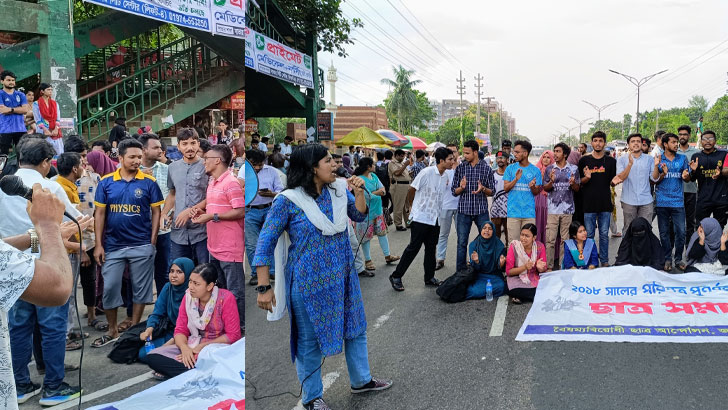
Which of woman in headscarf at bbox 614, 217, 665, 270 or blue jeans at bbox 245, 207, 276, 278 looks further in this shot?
woman in headscarf at bbox 614, 217, 665, 270

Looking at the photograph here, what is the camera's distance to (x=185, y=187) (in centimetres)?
142

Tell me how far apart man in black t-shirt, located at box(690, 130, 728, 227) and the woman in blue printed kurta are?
177 inches

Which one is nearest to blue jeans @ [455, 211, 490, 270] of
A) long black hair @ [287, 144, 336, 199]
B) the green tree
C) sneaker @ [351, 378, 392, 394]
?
sneaker @ [351, 378, 392, 394]

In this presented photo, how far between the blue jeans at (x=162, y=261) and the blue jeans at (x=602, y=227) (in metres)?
5.11

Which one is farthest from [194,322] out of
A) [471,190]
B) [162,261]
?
[471,190]

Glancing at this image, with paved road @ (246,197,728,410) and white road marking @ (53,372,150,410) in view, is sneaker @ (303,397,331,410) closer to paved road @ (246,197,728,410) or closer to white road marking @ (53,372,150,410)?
paved road @ (246,197,728,410)

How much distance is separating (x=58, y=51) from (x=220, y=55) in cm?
42

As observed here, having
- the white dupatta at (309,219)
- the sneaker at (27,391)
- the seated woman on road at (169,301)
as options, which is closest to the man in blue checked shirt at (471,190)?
the white dupatta at (309,219)

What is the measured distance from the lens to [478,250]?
4984 mm

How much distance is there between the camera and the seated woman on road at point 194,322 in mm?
1502

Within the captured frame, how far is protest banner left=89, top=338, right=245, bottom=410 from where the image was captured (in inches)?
58.8

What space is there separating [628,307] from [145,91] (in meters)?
3.78

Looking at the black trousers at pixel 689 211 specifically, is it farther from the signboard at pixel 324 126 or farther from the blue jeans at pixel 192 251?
the blue jeans at pixel 192 251

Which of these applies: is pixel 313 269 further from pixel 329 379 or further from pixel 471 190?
pixel 471 190
